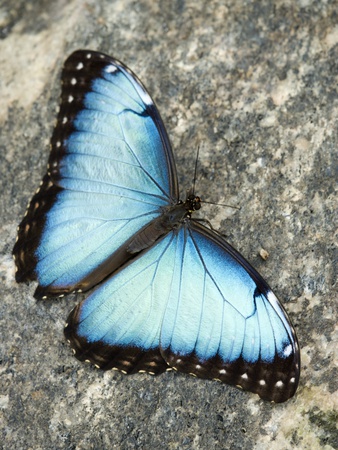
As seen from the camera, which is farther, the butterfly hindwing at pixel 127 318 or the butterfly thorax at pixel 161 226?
the butterfly thorax at pixel 161 226

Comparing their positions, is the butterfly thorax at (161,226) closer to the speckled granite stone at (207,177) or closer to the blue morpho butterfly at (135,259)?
the blue morpho butterfly at (135,259)

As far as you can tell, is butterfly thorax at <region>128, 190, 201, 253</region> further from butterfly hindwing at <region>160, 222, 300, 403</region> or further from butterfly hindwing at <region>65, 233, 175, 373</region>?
butterfly hindwing at <region>160, 222, 300, 403</region>

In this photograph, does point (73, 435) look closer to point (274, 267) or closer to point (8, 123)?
point (274, 267)

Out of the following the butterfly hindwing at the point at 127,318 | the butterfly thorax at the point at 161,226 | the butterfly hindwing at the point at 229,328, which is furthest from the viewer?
the butterfly thorax at the point at 161,226

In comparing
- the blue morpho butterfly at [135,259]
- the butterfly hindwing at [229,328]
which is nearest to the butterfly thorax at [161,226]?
the blue morpho butterfly at [135,259]

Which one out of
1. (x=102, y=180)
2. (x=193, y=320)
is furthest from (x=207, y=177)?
(x=193, y=320)

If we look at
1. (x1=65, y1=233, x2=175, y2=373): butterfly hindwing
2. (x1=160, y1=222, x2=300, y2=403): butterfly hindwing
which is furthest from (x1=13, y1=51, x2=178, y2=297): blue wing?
(x1=160, y1=222, x2=300, y2=403): butterfly hindwing

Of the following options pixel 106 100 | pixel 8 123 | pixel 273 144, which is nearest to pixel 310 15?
pixel 273 144
